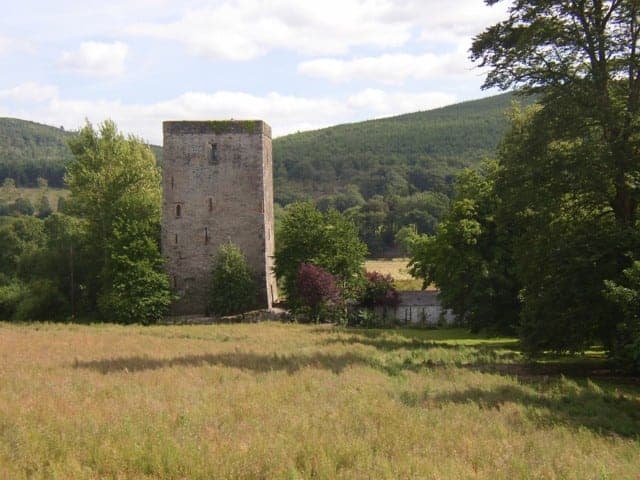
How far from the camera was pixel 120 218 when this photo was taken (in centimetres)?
4306

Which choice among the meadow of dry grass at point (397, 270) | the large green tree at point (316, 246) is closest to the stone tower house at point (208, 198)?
the large green tree at point (316, 246)

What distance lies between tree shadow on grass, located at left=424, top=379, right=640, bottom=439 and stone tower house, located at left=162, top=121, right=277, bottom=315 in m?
29.3

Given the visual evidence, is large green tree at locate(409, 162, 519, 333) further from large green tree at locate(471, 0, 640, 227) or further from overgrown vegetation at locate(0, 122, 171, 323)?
overgrown vegetation at locate(0, 122, 171, 323)

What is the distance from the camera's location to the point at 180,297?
141 ft

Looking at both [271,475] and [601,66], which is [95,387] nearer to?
[271,475]

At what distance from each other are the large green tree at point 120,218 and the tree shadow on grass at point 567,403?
1161 inches

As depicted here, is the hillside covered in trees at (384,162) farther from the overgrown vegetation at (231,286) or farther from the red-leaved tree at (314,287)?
the red-leaved tree at (314,287)

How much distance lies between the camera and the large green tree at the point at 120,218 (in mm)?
40719

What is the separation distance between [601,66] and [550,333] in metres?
7.83

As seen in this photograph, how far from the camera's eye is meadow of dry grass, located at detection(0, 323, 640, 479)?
8460 millimetres

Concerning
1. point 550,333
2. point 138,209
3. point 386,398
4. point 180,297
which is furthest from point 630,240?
point 138,209

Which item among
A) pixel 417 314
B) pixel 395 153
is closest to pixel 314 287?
pixel 417 314

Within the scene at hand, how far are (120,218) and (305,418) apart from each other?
114 ft

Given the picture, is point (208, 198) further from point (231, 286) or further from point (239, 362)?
point (239, 362)
